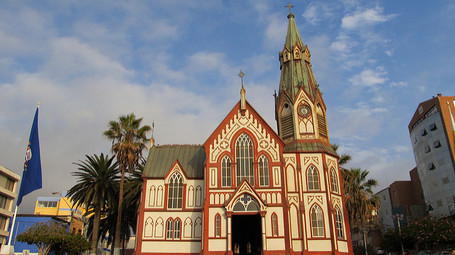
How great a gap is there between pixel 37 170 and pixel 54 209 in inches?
3516

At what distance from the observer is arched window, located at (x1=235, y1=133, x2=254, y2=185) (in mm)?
34438

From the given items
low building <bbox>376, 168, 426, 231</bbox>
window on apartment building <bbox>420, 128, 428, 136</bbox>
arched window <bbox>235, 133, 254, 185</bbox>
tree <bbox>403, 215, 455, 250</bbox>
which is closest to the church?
arched window <bbox>235, 133, 254, 185</bbox>

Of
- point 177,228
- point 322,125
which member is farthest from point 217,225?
point 322,125

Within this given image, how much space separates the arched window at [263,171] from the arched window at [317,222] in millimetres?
5267

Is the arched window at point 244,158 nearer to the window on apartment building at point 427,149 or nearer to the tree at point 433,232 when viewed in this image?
the tree at point 433,232

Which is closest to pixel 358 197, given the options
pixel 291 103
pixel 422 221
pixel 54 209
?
pixel 422 221

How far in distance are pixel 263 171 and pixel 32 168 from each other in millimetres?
20316

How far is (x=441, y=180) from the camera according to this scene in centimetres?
5425

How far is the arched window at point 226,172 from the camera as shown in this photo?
34250mm

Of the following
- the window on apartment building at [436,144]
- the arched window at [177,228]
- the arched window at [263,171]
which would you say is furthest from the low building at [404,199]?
the arched window at [177,228]

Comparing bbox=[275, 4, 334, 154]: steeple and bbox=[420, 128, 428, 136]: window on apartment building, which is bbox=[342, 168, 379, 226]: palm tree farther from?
bbox=[420, 128, 428, 136]: window on apartment building

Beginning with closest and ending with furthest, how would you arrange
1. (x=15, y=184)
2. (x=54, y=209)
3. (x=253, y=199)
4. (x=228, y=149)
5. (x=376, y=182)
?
(x=253, y=199), (x=228, y=149), (x=376, y=182), (x=15, y=184), (x=54, y=209)

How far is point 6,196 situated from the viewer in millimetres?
60438

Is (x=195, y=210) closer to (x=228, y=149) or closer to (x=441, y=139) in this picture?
(x=228, y=149)
